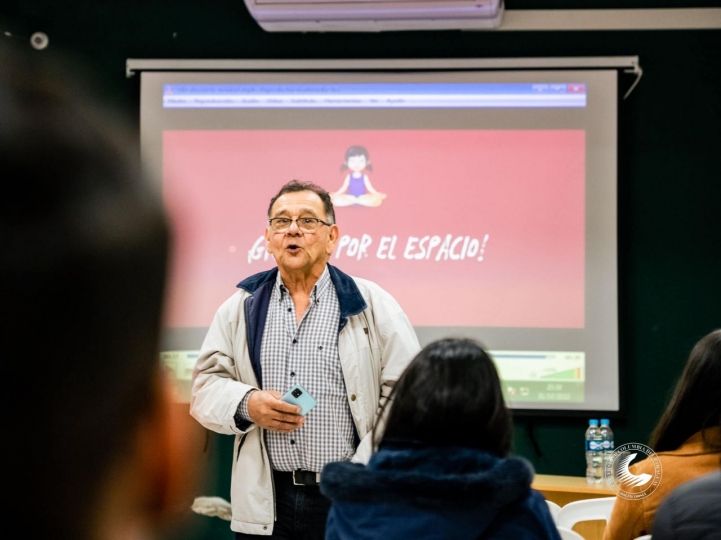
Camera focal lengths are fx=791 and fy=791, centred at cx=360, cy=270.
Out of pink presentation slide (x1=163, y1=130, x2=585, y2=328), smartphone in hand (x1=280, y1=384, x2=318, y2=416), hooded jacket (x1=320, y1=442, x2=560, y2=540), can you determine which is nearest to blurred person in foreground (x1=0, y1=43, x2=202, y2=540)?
hooded jacket (x1=320, y1=442, x2=560, y2=540)

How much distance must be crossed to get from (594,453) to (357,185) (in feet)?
6.18

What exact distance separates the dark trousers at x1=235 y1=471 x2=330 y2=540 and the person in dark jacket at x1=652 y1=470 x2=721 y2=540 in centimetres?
137

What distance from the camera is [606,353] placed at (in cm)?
414

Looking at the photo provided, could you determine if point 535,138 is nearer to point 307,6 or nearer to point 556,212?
point 556,212

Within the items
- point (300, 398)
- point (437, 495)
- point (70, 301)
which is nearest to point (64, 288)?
point (70, 301)

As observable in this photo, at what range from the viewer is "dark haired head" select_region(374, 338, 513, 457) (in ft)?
4.70

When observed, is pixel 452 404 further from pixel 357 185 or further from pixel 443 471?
pixel 357 185

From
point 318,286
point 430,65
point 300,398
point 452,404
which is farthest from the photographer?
point 430,65

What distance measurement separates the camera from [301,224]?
9.12ft

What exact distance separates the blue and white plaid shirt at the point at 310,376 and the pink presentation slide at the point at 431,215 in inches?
63.7

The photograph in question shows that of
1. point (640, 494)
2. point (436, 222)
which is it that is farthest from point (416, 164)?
point (640, 494)

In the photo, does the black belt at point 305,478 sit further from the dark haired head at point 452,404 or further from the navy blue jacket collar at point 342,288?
the dark haired head at point 452,404

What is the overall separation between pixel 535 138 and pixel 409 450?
3.14m

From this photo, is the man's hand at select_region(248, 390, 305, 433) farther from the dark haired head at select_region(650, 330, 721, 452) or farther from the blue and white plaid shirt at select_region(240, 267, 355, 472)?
the dark haired head at select_region(650, 330, 721, 452)
